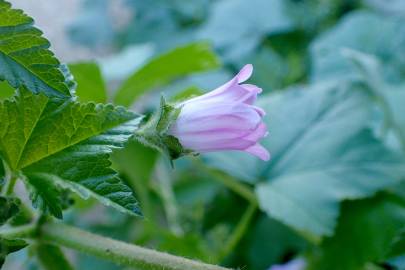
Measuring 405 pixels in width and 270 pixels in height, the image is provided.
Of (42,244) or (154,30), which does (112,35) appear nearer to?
(154,30)

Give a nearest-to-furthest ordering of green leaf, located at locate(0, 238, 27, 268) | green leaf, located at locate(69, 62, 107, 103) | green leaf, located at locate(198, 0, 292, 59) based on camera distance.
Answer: green leaf, located at locate(0, 238, 27, 268) → green leaf, located at locate(69, 62, 107, 103) → green leaf, located at locate(198, 0, 292, 59)

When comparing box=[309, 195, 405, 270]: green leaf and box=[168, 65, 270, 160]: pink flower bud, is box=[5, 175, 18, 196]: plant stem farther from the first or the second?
box=[309, 195, 405, 270]: green leaf

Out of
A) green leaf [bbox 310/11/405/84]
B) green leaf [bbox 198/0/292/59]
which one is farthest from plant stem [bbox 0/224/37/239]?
green leaf [bbox 198/0/292/59]

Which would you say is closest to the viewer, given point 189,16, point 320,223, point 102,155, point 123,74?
point 102,155

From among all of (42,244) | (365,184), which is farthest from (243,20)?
(42,244)

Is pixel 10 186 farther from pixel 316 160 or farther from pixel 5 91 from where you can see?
pixel 316 160

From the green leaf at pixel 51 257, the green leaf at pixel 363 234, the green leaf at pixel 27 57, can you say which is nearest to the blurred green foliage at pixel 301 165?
the green leaf at pixel 363 234

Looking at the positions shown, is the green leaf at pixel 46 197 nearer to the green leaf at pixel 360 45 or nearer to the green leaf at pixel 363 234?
the green leaf at pixel 363 234
